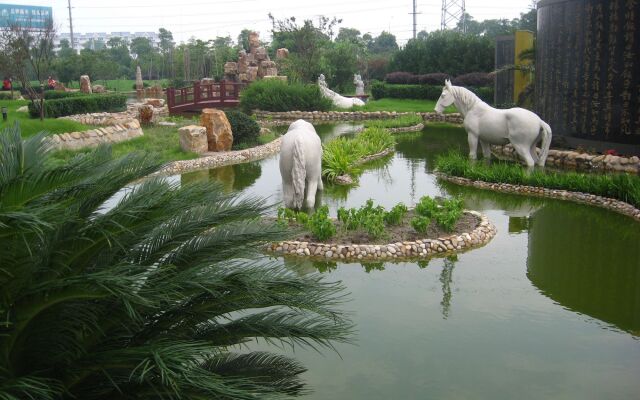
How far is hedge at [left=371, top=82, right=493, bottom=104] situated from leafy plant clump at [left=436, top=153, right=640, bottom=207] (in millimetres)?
14490

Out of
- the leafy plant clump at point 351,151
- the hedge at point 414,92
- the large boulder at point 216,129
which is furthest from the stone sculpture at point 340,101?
the large boulder at point 216,129

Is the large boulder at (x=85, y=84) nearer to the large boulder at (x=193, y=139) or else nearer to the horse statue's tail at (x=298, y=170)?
the large boulder at (x=193, y=139)

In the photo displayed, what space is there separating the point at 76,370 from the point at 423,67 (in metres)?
31.3

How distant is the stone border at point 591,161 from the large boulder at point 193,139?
7.30 metres

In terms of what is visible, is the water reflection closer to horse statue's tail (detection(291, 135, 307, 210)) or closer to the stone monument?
horse statue's tail (detection(291, 135, 307, 210))

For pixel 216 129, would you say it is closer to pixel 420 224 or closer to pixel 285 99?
pixel 420 224

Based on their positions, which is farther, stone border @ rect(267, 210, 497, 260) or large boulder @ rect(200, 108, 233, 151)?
large boulder @ rect(200, 108, 233, 151)

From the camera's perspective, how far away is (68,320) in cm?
346

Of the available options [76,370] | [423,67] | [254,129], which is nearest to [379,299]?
[76,370]

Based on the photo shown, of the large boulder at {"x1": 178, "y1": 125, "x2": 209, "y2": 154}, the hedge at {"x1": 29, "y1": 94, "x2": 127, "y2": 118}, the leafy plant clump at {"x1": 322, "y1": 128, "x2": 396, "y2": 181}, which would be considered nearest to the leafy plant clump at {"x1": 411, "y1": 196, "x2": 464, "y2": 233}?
the leafy plant clump at {"x1": 322, "y1": 128, "x2": 396, "y2": 181}

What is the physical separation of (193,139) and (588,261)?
34.5 feet

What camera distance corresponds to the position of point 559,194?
1162cm

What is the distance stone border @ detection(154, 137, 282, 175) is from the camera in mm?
15109

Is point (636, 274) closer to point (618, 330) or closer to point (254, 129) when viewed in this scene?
point (618, 330)
